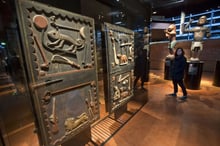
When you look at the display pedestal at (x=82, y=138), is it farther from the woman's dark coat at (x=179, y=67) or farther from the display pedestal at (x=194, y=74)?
the display pedestal at (x=194, y=74)

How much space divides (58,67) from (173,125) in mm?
2042

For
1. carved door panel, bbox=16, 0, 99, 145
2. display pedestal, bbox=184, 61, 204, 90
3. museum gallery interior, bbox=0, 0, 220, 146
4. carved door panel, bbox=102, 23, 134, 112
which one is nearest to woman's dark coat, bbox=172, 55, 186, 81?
museum gallery interior, bbox=0, 0, 220, 146

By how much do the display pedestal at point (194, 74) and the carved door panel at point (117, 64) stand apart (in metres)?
2.54

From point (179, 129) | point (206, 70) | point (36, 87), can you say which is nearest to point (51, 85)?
point (36, 87)

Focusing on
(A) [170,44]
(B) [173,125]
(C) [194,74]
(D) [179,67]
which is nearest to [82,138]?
(B) [173,125]

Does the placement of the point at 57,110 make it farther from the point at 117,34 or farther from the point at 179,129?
the point at 179,129

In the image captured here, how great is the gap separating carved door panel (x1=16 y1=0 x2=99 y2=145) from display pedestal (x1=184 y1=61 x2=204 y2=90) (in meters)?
3.45

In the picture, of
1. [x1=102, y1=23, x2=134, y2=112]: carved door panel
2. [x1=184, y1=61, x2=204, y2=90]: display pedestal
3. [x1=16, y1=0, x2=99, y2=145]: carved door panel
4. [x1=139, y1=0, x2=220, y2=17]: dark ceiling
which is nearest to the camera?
[x1=16, y1=0, x2=99, y2=145]: carved door panel

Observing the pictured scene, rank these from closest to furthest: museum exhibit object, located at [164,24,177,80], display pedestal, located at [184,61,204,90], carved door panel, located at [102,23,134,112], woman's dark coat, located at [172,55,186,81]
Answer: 1. carved door panel, located at [102,23,134,112]
2. woman's dark coat, located at [172,55,186,81]
3. display pedestal, located at [184,61,204,90]
4. museum exhibit object, located at [164,24,177,80]

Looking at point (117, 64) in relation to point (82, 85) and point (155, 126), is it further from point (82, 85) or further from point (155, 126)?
point (155, 126)

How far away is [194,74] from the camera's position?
3.59m

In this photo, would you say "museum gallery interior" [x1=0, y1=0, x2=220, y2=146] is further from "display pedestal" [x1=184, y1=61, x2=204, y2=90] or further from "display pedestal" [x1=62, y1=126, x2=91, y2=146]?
"display pedestal" [x1=184, y1=61, x2=204, y2=90]

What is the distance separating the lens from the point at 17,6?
788 millimetres

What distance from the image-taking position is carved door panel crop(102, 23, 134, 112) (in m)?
1.55
